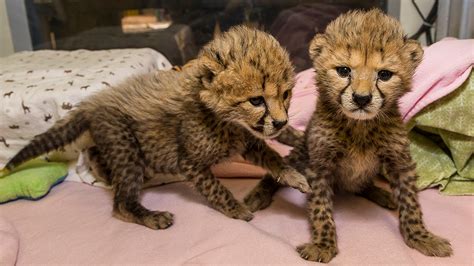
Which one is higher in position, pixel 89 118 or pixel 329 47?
pixel 329 47

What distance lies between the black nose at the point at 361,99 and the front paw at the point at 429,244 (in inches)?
16.0

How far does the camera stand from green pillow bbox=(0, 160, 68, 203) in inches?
63.9

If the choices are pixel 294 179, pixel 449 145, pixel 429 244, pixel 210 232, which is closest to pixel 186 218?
pixel 210 232

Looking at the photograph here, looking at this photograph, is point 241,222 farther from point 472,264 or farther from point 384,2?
point 384,2

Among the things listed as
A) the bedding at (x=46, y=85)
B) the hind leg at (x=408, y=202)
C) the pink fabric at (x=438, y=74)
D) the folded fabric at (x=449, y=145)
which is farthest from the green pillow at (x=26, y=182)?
the folded fabric at (x=449, y=145)

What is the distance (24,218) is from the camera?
1.51 metres

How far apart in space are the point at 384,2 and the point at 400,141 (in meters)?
1.43

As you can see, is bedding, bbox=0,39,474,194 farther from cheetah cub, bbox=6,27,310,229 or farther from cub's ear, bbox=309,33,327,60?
cub's ear, bbox=309,33,327,60

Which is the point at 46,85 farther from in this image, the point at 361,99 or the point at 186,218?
the point at 361,99

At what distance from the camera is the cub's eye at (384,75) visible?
1184 mm

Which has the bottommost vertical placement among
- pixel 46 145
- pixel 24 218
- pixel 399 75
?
pixel 24 218

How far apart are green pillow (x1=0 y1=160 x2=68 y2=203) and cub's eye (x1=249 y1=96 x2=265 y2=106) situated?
0.85 meters

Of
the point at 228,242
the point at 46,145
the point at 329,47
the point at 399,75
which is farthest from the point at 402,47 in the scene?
the point at 46,145

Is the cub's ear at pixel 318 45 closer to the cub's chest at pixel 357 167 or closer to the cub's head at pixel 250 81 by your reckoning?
the cub's head at pixel 250 81
